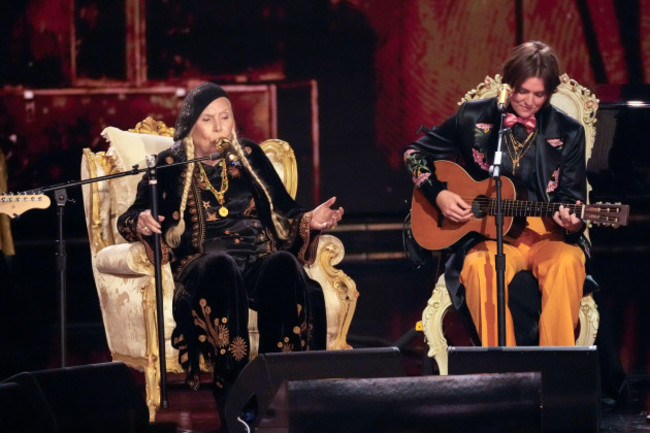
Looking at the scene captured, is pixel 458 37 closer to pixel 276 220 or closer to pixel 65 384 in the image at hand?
pixel 276 220

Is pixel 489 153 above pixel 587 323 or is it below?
above

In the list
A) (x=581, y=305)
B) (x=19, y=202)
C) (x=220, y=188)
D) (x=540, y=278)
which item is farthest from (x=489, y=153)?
(x=19, y=202)

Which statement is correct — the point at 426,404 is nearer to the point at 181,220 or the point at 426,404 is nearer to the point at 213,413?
the point at 213,413

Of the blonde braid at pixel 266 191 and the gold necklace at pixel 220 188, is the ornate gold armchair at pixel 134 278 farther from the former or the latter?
the gold necklace at pixel 220 188

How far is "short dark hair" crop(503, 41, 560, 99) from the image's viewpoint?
429 centimetres

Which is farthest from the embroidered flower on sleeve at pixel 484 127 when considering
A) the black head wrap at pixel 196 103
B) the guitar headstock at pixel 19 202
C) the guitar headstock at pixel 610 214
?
the guitar headstock at pixel 19 202

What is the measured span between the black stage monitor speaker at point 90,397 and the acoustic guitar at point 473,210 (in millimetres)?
1730

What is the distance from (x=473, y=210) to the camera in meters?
4.44

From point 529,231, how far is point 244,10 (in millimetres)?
4269

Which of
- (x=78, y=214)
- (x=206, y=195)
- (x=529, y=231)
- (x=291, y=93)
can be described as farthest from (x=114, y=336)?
(x=291, y=93)

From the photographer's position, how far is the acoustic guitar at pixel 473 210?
4.26m

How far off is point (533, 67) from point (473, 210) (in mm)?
657

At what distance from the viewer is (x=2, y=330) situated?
682 cm

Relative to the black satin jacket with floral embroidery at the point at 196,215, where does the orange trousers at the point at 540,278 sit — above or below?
below
